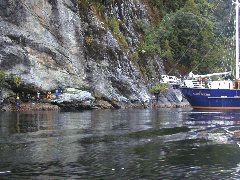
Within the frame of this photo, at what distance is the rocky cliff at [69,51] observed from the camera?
60.4 m

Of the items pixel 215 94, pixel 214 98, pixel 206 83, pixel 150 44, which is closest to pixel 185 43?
pixel 150 44

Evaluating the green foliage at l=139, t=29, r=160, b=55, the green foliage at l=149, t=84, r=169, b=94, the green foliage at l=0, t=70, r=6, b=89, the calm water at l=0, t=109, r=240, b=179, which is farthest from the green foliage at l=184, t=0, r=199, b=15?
the calm water at l=0, t=109, r=240, b=179

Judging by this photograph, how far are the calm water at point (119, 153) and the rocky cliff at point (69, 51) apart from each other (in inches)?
1170

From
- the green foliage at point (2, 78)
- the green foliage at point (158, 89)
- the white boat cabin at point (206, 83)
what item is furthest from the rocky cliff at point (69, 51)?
the white boat cabin at point (206, 83)

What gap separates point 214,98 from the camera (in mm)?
62406

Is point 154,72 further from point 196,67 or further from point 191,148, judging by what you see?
point 191,148

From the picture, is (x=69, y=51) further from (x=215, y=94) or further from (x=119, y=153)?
(x=119, y=153)

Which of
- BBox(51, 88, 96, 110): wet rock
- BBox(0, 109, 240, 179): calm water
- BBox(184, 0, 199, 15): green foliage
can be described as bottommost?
BBox(0, 109, 240, 179): calm water

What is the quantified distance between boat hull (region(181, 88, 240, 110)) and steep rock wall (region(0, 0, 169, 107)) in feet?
26.2

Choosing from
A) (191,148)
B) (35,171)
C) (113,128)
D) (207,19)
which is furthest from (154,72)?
(35,171)

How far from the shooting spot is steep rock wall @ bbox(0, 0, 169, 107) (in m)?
60.5

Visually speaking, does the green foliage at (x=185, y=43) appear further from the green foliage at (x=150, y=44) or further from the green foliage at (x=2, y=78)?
the green foliage at (x=2, y=78)

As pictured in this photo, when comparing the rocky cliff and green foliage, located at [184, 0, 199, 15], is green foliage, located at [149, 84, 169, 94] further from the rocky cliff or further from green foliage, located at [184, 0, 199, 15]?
green foliage, located at [184, 0, 199, 15]

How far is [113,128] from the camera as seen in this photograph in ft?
107
